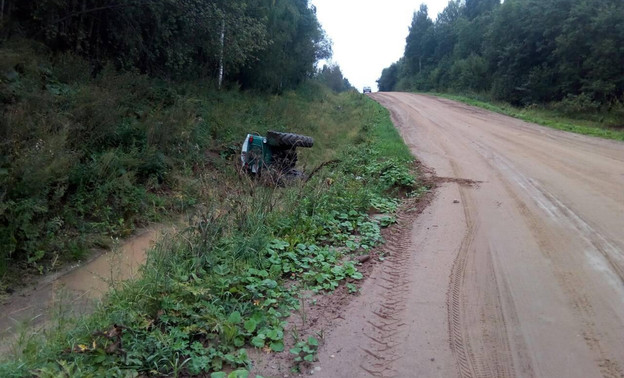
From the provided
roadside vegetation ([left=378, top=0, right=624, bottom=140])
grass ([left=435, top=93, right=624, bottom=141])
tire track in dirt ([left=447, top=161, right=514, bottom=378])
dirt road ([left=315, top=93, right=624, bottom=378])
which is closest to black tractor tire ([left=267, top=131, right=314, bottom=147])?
dirt road ([left=315, top=93, right=624, bottom=378])

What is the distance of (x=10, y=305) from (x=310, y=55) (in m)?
28.1

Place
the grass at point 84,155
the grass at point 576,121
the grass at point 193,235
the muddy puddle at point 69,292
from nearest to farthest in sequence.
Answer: the grass at point 193,235 < the muddy puddle at point 69,292 < the grass at point 84,155 < the grass at point 576,121

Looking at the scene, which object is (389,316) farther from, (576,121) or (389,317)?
(576,121)

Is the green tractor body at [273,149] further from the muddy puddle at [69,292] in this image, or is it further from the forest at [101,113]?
the muddy puddle at [69,292]

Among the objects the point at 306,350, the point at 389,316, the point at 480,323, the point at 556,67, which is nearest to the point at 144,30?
the point at 389,316

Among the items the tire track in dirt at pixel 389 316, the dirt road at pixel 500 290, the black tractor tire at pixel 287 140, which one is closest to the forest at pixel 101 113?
the black tractor tire at pixel 287 140

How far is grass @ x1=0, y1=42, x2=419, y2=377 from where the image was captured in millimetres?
3203

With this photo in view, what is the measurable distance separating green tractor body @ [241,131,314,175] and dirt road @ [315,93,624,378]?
322 cm

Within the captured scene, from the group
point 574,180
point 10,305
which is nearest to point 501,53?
point 574,180

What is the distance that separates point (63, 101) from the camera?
916 centimetres

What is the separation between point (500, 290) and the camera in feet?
14.6

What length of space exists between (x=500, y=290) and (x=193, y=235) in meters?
3.30

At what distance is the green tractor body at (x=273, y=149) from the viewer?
9477 millimetres

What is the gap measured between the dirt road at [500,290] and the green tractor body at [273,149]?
3217mm
